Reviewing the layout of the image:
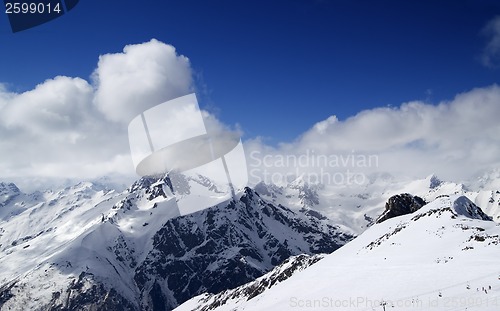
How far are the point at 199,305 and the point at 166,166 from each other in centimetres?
10439

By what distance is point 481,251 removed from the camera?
99.8 ft

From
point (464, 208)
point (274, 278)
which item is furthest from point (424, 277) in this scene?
point (274, 278)

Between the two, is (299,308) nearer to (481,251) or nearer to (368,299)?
(368,299)

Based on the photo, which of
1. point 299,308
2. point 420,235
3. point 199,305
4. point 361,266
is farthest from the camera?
point 199,305

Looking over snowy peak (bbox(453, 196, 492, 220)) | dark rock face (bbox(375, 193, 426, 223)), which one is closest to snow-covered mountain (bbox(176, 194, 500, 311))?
snowy peak (bbox(453, 196, 492, 220))

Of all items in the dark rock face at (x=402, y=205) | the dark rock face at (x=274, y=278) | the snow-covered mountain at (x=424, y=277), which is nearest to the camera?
the snow-covered mountain at (x=424, y=277)

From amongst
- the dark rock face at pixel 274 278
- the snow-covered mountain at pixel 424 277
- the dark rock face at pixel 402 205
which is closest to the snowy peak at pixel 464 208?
the snow-covered mountain at pixel 424 277

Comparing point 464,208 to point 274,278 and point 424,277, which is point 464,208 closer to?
point 424,277

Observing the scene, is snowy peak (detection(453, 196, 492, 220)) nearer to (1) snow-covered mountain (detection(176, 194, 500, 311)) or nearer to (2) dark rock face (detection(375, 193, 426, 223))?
(1) snow-covered mountain (detection(176, 194, 500, 311))

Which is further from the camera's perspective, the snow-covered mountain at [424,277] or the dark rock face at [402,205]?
Answer: the dark rock face at [402,205]

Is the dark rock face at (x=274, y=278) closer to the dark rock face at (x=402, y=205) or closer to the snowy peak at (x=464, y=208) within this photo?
the dark rock face at (x=402, y=205)

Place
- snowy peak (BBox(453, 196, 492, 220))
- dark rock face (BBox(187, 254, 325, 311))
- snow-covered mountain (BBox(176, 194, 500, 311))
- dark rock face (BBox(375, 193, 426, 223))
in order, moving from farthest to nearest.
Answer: dark rock face (BBox(375, 193, 426, 223)) < dark rock face (BBox(187, 254, 325, 311)) < snowy peak (BBox(453, 196, 492, 220)) < snow-covered mountain (BBox(176, 194, 500, 311))

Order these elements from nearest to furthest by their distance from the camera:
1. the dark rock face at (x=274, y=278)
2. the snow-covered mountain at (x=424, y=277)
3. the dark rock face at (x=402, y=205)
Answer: the snow-covered mountain at (x=424, y=277) < the dark rock face at (x=274, y=278) < the dark rock face at (x=402, y=205)

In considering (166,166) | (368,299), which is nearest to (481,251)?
(368,299)
